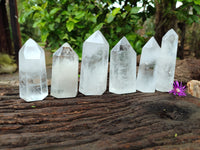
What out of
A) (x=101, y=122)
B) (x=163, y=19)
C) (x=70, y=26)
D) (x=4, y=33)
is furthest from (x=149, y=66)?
(x=4, y=33)

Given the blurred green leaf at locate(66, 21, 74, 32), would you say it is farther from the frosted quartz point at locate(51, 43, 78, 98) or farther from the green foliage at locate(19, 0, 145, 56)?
the frosted quartz point at locate(51, 43, 78, 98)

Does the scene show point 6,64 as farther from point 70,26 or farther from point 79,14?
point 79,14

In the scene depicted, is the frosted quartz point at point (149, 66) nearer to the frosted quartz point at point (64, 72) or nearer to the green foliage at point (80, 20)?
the frosted quartz point at point (64, 72)

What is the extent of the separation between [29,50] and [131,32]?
5.17ft

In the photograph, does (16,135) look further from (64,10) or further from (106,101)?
(64,10)

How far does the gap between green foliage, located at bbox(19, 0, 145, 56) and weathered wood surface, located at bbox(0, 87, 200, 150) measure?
1.10 m

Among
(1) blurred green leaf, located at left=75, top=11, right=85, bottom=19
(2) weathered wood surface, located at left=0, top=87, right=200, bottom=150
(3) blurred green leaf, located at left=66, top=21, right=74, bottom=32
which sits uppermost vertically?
(1) blurred green leaf, located at left=75, top=11, right=85, bottom=19

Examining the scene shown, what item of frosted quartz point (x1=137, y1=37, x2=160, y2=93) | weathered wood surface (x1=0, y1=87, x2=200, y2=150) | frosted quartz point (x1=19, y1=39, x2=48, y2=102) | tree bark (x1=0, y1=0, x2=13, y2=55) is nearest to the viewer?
weathered wood surface (x1=0, y1=87, x2=200, y2=150)

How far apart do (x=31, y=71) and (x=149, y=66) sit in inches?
40.1

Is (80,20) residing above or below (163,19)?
below

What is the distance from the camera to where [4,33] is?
13.2 ft

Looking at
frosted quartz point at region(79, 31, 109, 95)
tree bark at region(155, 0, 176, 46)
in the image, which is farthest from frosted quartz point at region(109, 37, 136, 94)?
tree bark at region(155, 0, 176, 46)

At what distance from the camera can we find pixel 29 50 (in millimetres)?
1410

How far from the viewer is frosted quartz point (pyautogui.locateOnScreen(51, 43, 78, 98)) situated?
150cm
